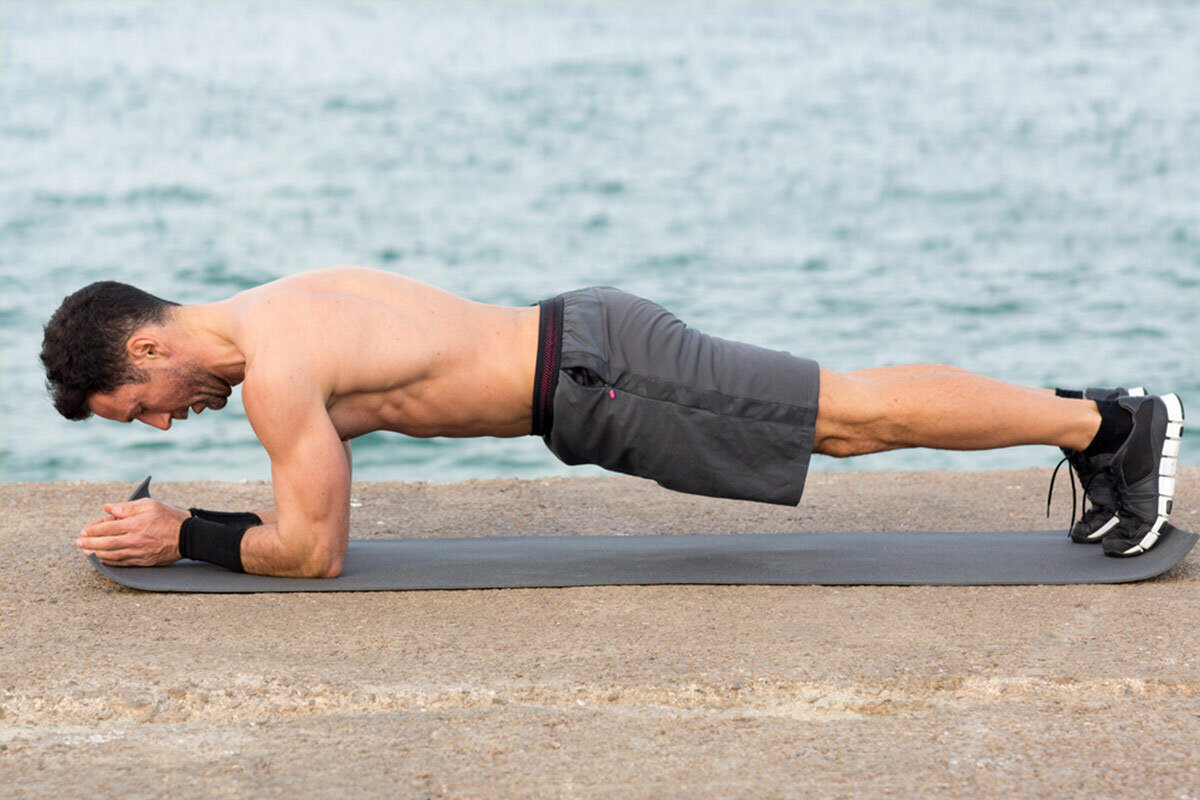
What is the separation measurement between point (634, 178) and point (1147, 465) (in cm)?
1618

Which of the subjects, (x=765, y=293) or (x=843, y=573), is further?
(x=765, y=293)

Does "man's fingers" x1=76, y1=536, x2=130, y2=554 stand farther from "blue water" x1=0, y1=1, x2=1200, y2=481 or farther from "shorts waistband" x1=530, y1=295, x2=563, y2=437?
"blue water" x1=0, y1=1, x2=1200, y2=481

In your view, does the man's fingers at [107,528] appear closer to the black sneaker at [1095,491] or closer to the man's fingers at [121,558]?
the man's fingers at [121,558]

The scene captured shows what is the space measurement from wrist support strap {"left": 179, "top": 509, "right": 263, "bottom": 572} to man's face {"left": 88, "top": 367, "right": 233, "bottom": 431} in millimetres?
270

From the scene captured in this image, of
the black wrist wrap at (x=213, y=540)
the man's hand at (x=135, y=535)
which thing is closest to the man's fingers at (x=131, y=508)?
the man's hand at (x=135, y=535)

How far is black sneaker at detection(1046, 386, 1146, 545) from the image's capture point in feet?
10.0

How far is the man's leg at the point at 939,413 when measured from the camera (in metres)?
2.89

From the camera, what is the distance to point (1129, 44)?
27.0m

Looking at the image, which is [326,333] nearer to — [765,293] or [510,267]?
[765,293]

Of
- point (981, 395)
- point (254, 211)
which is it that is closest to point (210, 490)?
point (981, 395)

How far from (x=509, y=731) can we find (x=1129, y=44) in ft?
95.1

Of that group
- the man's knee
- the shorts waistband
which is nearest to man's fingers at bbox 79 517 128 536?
the shorts waistband

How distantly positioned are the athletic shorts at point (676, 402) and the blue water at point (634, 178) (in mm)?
5319

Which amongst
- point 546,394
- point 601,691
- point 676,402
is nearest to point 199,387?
point 546,394
